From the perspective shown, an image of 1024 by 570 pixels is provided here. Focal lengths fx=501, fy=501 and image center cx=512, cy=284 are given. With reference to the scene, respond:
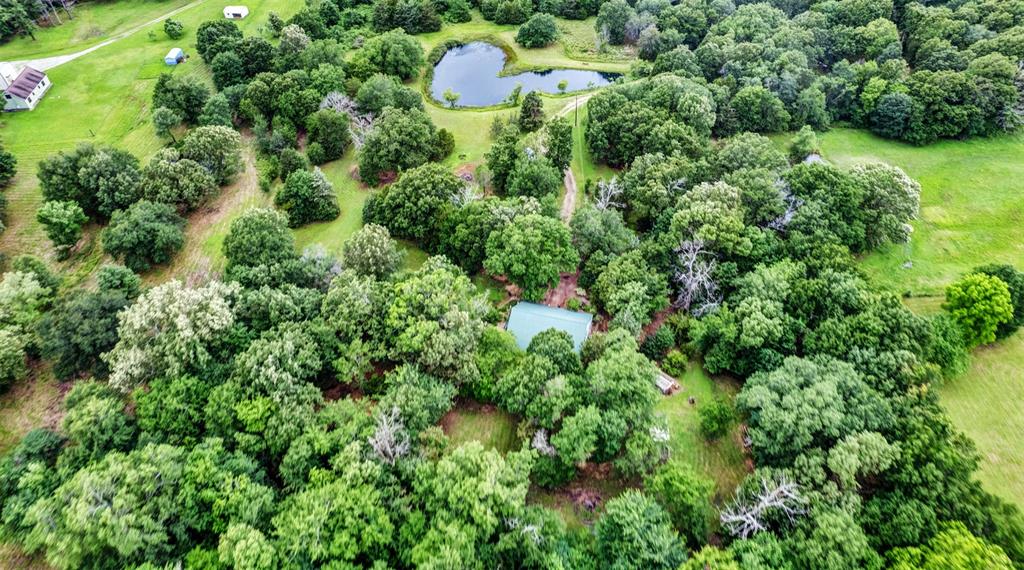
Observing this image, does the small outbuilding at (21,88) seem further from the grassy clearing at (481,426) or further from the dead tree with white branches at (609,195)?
the dead tree with white branches at (609,195)

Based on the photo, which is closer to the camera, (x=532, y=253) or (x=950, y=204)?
(x=532, y=253)

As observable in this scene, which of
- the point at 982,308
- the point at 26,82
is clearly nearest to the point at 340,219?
the point at 26,82

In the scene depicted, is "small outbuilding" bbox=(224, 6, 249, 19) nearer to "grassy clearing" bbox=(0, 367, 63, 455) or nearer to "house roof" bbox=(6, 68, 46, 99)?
"house roof" bbox=(6, 68, 46, 99)

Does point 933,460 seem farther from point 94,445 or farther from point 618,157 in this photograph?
point 94,445

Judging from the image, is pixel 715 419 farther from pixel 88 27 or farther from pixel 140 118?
pixel 88 27

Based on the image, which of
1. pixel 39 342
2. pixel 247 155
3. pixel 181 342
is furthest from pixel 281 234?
pixel 247 155

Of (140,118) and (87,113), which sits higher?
(87,113)
